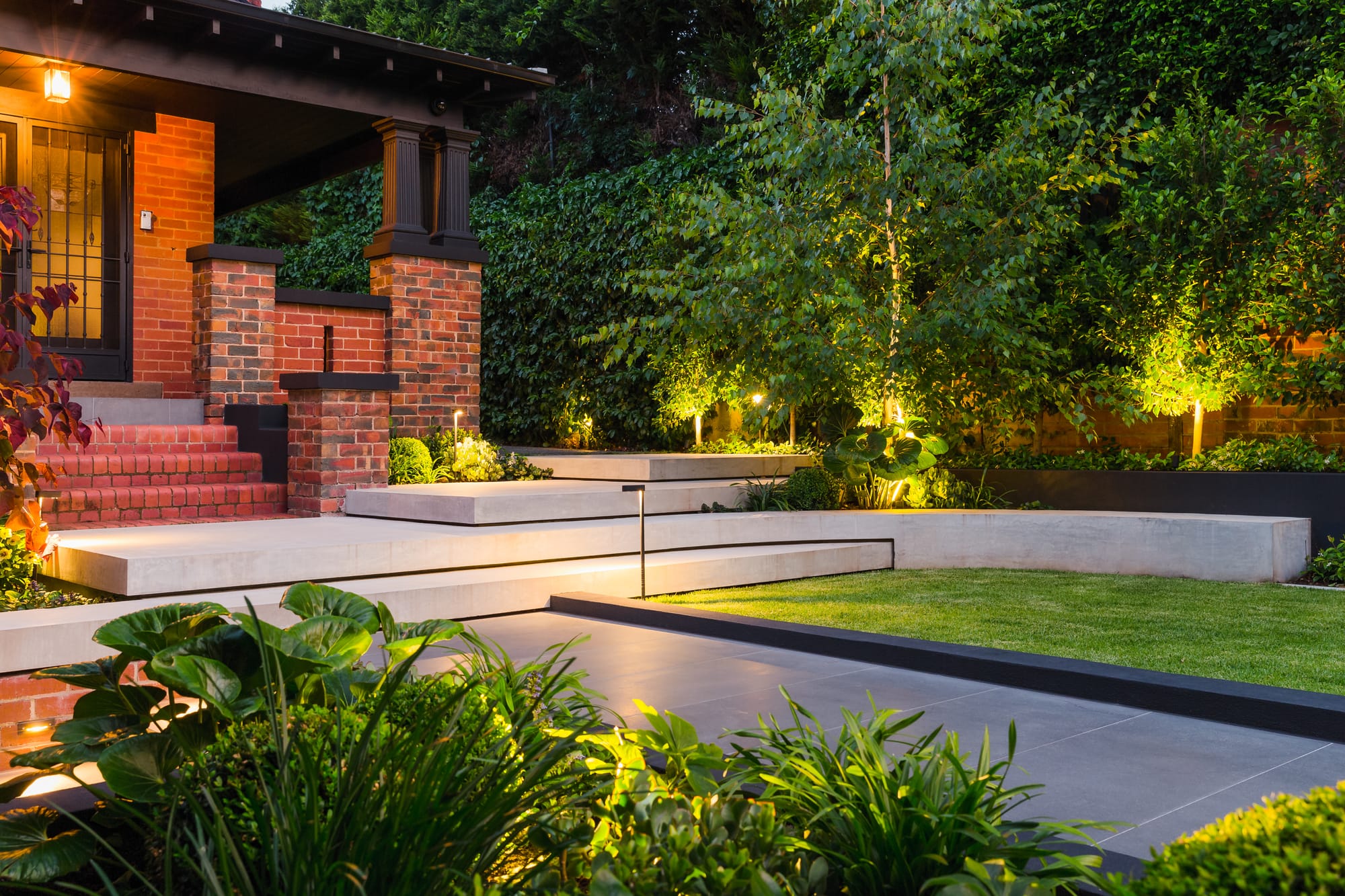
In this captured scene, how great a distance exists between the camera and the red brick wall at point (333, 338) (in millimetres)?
8984

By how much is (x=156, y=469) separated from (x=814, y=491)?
203 inches

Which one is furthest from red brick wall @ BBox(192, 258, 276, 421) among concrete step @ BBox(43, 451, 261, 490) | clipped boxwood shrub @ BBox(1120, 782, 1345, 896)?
clipped boxwood shrub @ BBox(1120, 782, 1345, 896)

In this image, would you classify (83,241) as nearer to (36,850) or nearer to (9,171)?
(9,171)

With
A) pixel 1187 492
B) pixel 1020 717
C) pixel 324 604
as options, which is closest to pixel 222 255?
pixel 324 604

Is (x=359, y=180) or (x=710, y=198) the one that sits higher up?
(x=359, y=180)

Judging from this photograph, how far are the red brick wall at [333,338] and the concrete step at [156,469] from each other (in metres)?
0.91

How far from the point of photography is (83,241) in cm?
951

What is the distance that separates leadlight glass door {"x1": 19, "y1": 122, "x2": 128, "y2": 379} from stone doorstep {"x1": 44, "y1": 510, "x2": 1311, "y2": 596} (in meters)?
3.49

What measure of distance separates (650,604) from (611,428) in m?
7.23

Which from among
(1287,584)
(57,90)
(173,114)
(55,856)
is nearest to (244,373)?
(57,90)

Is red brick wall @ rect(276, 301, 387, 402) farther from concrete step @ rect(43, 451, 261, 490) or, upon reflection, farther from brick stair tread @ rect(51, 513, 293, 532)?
brick stair tread @ rect(51, 513, 293, 532)

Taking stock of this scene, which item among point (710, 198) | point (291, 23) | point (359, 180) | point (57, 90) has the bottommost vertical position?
point (710, 198)

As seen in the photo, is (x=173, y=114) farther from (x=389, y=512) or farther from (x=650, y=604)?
(x=650, y=604)

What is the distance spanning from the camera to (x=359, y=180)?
66.9ft
